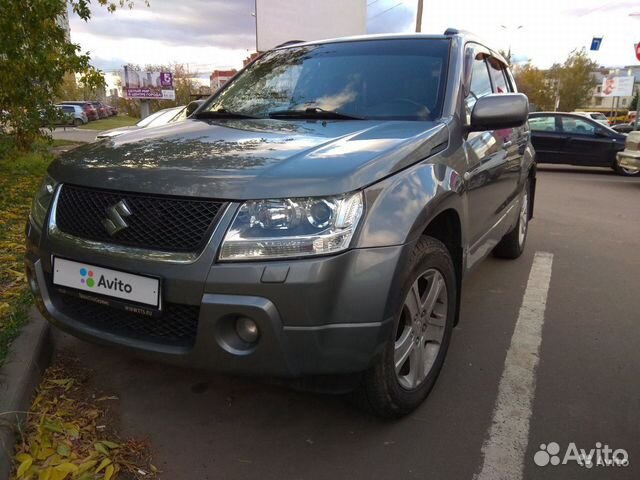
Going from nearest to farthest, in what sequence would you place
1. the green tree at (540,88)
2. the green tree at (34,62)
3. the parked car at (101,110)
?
the green tree at (34,62) → the parked car at (101,110) → the green tree at (540,88)

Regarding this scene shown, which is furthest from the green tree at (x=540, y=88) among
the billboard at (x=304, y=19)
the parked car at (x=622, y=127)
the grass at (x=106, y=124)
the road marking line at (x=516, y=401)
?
the road marking line at (x=516, y=401)

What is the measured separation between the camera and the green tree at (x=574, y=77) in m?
52.0

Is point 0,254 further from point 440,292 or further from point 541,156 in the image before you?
point 541,156

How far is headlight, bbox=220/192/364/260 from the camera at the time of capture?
1.87 meters

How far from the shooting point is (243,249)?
1.88 m

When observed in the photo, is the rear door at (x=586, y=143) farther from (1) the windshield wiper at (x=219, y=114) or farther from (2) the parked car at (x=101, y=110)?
(2) the parked car at (x=101, y=110)

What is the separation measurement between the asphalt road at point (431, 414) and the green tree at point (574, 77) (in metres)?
55.9

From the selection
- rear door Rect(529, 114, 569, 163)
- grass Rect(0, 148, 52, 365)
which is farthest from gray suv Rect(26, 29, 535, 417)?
rear door Rect(529, 114, 569, 163)

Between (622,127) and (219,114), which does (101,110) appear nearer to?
(622,127)

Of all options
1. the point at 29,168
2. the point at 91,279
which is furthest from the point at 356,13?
the point at 91,279

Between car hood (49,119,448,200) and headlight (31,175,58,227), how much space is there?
58mm

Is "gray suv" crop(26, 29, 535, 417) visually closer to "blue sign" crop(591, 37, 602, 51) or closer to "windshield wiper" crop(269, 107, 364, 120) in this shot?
"windshield wiper" crop(269, 107, 364, 120)

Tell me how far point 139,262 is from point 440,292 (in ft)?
4.61


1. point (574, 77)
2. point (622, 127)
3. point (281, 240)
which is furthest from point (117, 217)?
point (574, 77)
